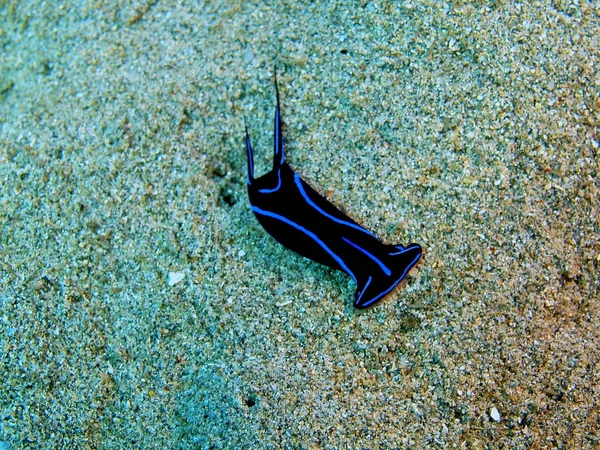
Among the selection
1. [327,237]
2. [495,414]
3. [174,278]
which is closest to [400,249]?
[327,237]

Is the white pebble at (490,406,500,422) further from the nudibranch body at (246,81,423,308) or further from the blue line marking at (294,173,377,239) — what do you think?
the blue line marking at (294,173,377,239)

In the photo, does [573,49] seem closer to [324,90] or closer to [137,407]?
[324,90]

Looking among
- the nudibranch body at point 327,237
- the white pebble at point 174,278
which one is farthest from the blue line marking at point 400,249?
the white pebble at point 174,278

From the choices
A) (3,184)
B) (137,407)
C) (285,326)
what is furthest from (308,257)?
(3,184)

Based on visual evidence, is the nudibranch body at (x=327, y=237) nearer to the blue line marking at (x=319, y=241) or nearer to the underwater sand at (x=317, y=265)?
the blue line marking at (x=319, y=241)

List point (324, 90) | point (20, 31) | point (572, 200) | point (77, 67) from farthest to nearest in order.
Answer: point (20, 31), point (77, 67), point (324, 90), point (572, 200)

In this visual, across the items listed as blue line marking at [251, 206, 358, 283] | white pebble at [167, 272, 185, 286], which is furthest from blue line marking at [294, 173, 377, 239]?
white pebble at [167, 272, 185, 286]
